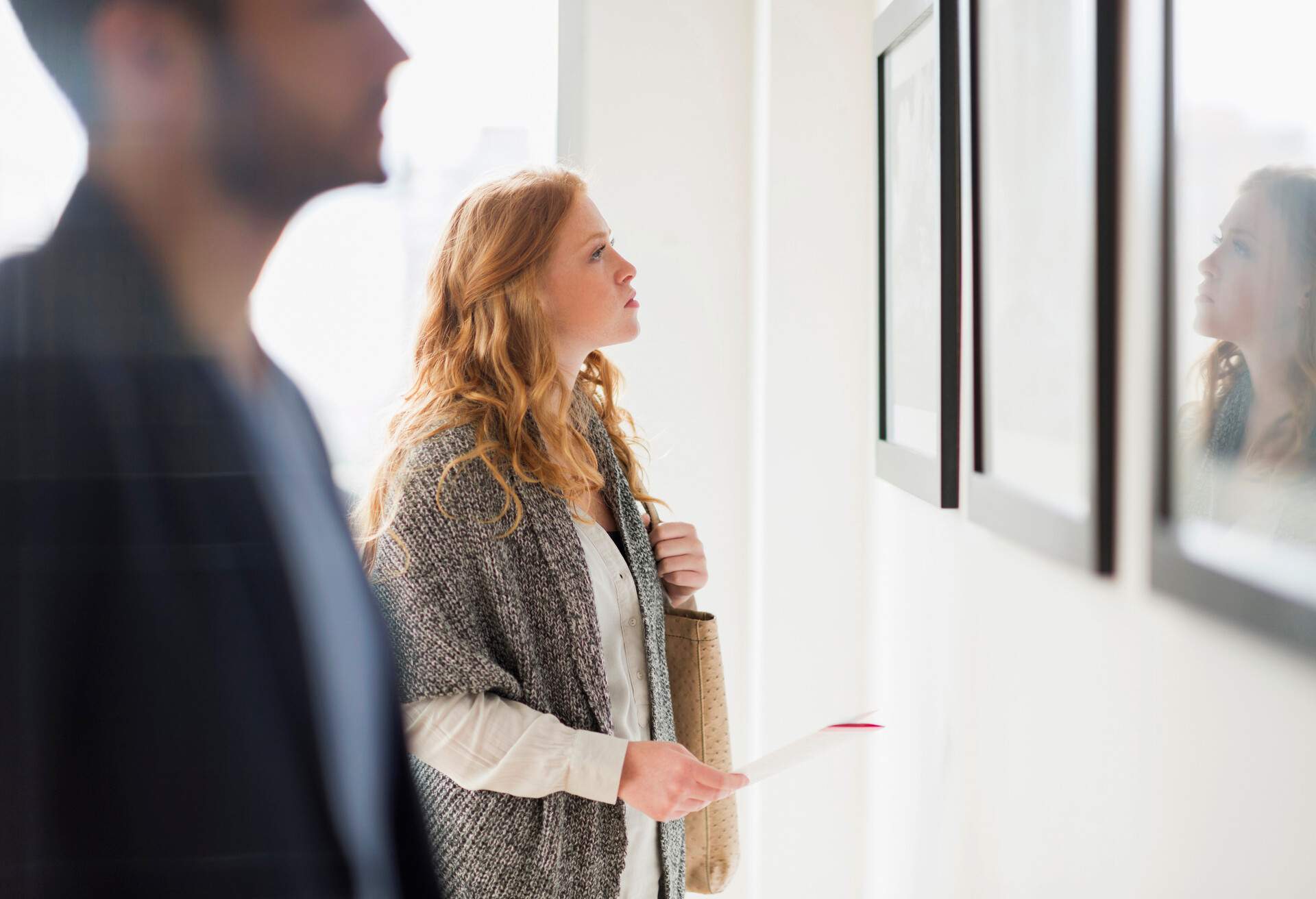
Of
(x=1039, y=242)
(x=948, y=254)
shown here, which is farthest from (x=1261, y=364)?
(x=948, y=254)

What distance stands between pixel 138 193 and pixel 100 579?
0.07m

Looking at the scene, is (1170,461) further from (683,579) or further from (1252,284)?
(683,579)

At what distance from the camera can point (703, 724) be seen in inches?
52.0

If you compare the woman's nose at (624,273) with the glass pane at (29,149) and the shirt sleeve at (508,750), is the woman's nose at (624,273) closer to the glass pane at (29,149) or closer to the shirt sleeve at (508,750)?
the shirt sleeve at (508,750)

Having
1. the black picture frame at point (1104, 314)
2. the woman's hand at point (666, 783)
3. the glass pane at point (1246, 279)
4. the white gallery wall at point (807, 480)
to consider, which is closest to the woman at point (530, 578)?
the woman's hand at point (666, 783)

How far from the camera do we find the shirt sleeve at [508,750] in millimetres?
1027

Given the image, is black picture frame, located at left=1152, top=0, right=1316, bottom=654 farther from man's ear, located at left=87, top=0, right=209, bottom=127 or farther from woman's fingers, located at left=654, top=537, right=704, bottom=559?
woman's fingers, located at left=654, top=537, right=704, bottom=559

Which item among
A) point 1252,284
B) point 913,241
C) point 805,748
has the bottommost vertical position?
point 805,748

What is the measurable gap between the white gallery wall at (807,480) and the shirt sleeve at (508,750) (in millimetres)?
426

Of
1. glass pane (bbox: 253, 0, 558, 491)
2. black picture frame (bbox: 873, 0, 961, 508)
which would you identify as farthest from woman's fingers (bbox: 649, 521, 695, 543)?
glass pane (bbox: 253, 0, 558, 491)

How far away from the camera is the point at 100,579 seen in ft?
0.56

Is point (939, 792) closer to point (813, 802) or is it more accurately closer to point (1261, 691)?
point (813, 802)

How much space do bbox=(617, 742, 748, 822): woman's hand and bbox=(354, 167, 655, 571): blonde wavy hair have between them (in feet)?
0.96

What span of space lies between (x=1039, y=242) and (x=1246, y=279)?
0.35 m
